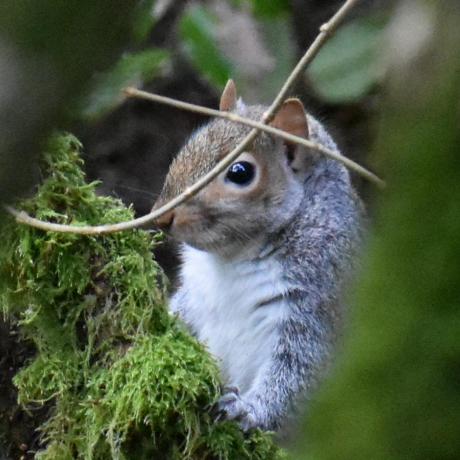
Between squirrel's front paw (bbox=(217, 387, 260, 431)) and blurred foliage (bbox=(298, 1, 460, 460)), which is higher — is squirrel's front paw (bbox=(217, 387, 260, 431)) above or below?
below

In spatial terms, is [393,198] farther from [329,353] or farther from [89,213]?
[329,353]

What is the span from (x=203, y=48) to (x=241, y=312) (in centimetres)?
150

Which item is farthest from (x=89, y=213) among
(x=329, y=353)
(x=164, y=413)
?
(x=329, y=353)

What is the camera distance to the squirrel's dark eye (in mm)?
3088

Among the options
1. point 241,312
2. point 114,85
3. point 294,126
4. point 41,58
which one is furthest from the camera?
point 114,85

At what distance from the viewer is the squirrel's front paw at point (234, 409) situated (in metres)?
2.46

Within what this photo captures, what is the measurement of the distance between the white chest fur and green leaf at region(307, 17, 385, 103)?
1.08 m

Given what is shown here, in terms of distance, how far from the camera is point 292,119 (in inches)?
126

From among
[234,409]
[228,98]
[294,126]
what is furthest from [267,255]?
[234,409]

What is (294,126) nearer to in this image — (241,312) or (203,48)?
(241,312)

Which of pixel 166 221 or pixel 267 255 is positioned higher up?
pixel 166 221

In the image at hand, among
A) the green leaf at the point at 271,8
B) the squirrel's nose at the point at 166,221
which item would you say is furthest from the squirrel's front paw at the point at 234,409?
the green leaf at the point at 271,8

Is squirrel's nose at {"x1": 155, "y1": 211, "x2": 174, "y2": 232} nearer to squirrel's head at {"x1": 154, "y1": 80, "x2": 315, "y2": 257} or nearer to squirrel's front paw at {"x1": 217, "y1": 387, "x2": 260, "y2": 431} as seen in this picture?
squirrel's head at {"x1": 154, "y1": 80, "x2": 315, "y2": 257}

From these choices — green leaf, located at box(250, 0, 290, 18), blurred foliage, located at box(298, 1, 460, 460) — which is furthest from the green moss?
green leaf, located at box(250, 0, 290, 18)
